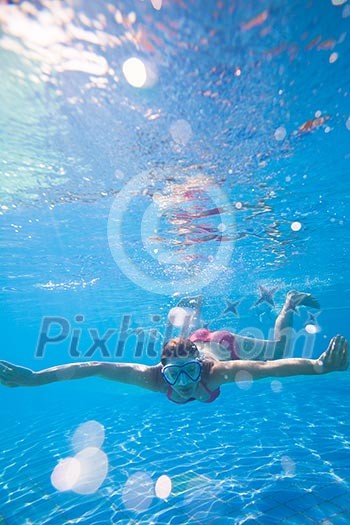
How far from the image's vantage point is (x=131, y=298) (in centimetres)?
3066

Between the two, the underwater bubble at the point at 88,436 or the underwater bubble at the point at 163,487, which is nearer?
the underwater bubble at the point at 163,487

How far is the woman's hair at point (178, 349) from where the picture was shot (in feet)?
19.4

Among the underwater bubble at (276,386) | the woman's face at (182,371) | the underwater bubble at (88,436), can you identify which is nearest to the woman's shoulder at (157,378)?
the woman's face at (182,371)

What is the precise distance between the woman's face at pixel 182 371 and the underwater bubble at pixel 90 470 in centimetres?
643

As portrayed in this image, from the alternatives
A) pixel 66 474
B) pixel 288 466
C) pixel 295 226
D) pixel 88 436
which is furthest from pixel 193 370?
pixel 88 436

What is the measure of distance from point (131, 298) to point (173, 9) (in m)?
27.2

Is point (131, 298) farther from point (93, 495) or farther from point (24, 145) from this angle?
point (24, 145)

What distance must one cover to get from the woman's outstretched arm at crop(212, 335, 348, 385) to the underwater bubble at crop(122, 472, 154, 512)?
508 cm

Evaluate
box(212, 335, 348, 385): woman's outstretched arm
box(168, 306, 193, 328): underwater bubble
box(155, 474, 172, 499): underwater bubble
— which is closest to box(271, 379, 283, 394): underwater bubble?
box(168, 306, 193, 328): underwater bubble

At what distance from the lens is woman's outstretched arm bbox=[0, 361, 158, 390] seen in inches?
193

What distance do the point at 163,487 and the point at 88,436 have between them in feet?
33.4

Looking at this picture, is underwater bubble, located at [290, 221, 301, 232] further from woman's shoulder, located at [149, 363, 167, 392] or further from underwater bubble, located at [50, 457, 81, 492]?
underwater bubble, located at [50, 457, 81, 492]

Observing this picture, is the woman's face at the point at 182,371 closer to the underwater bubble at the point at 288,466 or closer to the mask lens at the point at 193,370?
the mask lens at the point at 193,370

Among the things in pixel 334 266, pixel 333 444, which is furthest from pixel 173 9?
pixel 334 266
